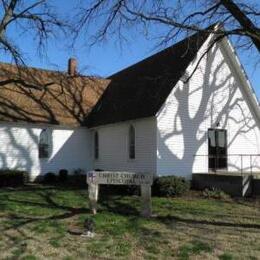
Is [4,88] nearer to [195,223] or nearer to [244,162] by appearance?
[244,162]

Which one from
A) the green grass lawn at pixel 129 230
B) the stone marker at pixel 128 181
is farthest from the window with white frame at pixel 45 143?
the stone marker at pixel 128 181

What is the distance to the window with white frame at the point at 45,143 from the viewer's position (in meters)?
30.0

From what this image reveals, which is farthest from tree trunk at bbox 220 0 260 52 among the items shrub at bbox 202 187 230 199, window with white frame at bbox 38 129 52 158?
window with white frame at bbox 38 129 52 158

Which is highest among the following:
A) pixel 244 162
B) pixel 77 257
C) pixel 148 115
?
pixel 148 115

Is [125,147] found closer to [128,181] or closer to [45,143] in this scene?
[45,143]

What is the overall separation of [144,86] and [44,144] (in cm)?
695

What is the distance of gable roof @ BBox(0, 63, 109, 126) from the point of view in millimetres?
29141

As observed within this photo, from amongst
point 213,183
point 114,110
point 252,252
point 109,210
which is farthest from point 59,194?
point 252,252

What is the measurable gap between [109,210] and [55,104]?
1566cm

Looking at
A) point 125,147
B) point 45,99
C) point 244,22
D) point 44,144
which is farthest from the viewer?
point 45,99

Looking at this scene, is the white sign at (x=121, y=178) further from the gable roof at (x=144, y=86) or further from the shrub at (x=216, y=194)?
the gable roof at (x=144, y=86)

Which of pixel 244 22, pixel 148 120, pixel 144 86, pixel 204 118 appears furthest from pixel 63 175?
pixel 244 22

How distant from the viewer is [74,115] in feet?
102

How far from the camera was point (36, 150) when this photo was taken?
29.6 meters
